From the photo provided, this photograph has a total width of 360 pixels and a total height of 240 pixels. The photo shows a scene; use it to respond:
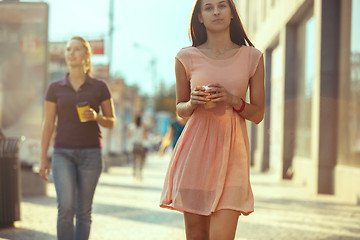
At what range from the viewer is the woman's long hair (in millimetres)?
3555

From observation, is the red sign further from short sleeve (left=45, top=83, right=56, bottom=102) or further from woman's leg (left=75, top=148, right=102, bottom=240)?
woman's leg (left=75, top=148, right=102, bottom=240)

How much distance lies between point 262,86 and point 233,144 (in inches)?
14.9

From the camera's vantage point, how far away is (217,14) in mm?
3441

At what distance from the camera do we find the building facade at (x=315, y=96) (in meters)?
12.4

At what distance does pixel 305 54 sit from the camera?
674 inches

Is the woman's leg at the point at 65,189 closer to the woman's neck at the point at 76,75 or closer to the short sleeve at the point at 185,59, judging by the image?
the woman's neck at the point at 76,75

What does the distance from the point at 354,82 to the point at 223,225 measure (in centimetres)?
972

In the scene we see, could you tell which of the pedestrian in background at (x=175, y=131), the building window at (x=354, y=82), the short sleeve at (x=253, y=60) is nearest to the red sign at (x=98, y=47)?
the pedestrian in background at (x=175, y=131)

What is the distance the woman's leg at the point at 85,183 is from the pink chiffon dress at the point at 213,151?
186 centimetres

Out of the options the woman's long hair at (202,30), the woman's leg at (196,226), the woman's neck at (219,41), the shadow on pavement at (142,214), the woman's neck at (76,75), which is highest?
the woman's long hair at (202,30)

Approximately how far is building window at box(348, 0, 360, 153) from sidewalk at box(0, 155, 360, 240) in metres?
1.30

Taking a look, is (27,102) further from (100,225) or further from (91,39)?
(91,39)

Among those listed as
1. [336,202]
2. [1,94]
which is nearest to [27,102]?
[1,94]

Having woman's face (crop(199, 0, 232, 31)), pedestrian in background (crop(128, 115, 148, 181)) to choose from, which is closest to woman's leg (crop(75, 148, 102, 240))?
woman's face (crop(199, 0, 232, 31))
